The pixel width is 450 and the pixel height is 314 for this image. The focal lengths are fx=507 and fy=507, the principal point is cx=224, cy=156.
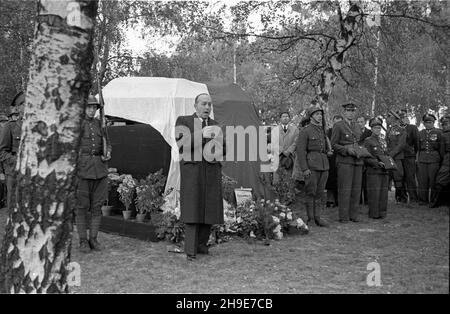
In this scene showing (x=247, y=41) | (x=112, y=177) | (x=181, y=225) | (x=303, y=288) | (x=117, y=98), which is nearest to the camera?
(x=303, y=288)

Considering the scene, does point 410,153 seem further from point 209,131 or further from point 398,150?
point 209,131

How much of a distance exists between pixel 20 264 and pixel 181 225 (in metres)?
3.57

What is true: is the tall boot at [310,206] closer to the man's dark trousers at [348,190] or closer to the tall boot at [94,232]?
the man's dark trousers at [348,190]

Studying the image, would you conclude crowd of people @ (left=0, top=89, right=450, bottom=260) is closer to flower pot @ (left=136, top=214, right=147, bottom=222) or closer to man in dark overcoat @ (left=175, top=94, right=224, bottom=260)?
man in dark overcoat @ (left=175, top=94, right=224, bottom=260)

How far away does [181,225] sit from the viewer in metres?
6.89

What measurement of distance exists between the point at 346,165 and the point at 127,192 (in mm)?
3651

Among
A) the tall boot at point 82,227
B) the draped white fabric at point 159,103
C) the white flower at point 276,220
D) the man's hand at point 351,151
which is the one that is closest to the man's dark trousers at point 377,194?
the man's hand at point 351,151

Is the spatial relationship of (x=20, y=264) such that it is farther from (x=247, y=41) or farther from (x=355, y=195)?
(x=247, y=41)

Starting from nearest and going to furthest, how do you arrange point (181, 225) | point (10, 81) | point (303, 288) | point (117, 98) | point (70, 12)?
1. point (70, 12)
2. point (303, 288)
3. point (181, 225)
4. point (117, 98)
5. point (10, 81)

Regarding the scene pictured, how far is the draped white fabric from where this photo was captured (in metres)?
8.93

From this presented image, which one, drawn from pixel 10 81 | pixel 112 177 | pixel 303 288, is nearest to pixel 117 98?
pixel 112 177

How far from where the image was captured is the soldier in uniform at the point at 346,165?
27.9 feet

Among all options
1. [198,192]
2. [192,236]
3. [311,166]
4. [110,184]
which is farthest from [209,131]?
[110,184]

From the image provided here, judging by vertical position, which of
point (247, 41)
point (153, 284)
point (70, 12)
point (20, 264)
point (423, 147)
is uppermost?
point (247, 41)
